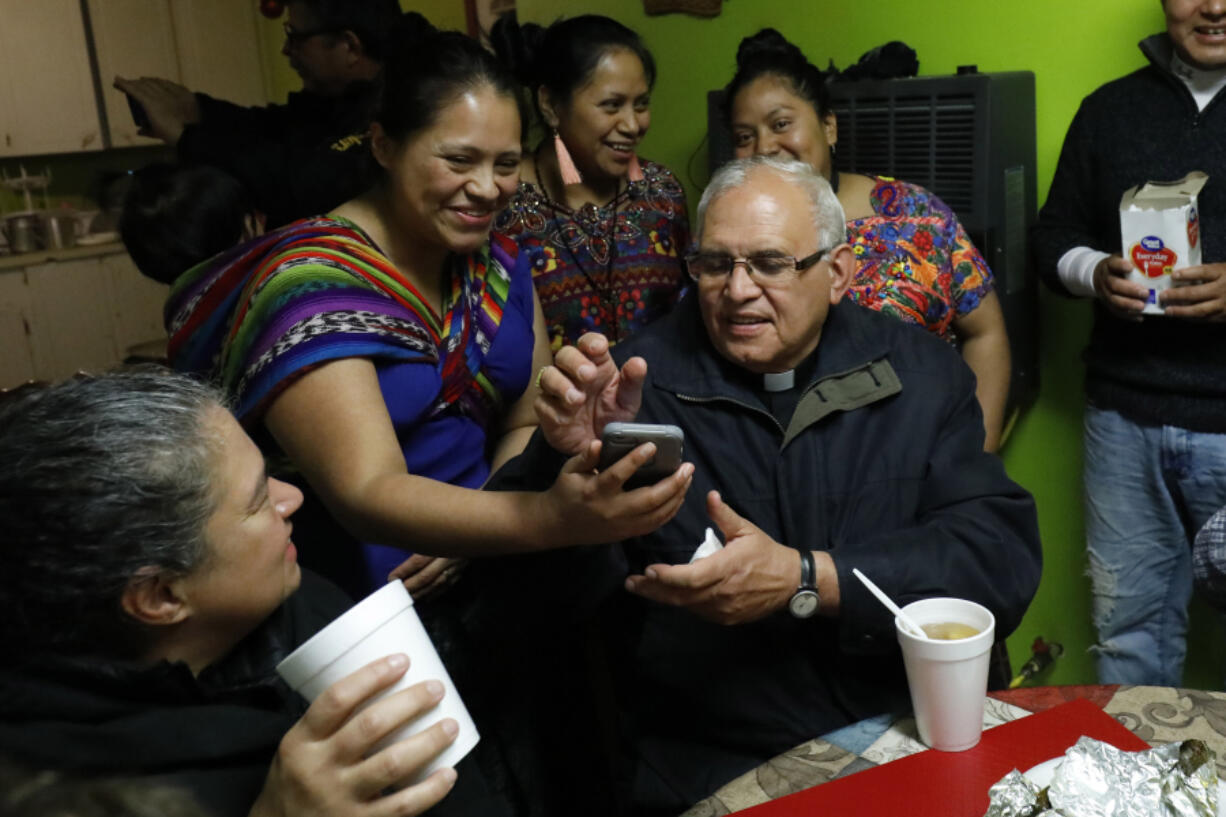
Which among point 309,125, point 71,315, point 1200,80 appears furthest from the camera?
point 71,315

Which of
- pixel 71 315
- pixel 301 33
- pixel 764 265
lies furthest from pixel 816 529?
pixel 71 315

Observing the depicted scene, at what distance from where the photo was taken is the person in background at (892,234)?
2.12 meters

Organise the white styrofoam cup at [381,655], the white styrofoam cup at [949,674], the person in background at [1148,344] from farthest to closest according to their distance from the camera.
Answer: the person in background at [1148,344]
the white styrofoam cup at [949,674]
the white styrofoam cup at [381,655]

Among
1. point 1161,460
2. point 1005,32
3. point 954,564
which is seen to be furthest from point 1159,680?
point 1005,32

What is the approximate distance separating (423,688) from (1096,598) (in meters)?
2.07

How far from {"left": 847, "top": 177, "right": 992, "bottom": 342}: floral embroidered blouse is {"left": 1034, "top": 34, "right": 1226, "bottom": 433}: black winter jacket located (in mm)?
274

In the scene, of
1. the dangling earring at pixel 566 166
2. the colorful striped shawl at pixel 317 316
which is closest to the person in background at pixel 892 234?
the dangling earring at pixel 566 166

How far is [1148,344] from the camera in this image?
7.32ft

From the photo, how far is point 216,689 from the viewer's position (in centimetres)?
110

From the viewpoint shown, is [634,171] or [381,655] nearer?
[381,655]

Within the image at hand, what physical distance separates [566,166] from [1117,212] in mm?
Result: 1181

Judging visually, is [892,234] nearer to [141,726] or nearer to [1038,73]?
[1038,73]

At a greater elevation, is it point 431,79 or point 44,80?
point 44,80

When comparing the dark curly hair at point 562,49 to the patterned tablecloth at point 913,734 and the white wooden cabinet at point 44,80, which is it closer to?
the patterned tablecloth at point 913,734
